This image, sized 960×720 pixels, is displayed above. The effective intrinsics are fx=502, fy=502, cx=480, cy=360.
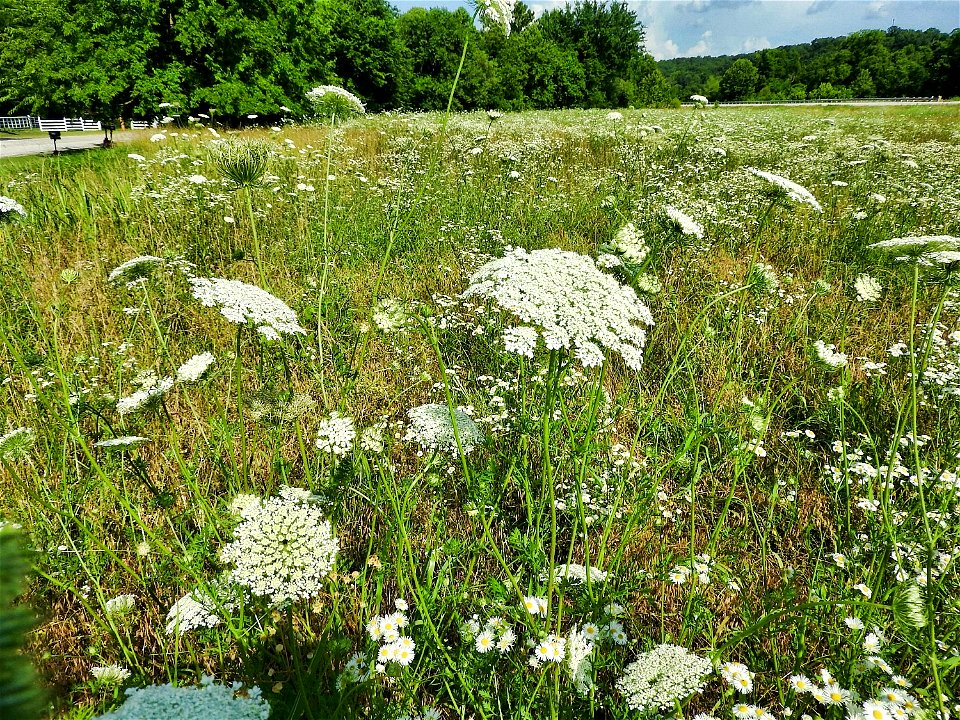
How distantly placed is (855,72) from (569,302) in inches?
5472

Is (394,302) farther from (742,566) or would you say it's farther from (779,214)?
(779,214)

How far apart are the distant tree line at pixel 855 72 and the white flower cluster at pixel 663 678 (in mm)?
80118

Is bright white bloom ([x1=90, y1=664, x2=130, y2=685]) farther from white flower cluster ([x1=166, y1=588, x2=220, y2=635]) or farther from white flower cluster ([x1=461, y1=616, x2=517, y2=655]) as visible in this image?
white flower cluster ([x1=461, y1=616, x2=517, y2=655])

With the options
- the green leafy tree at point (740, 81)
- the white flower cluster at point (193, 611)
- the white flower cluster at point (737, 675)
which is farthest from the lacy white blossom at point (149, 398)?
the green leafy tree at point (740, 81)

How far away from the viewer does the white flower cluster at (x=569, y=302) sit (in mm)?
1791

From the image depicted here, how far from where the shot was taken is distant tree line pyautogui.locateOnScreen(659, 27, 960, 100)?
8144 centimetres

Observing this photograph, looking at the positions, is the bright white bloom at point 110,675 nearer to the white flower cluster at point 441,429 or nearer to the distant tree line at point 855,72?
the white flower cluster at point 441,429

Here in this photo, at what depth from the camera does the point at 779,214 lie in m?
6.88

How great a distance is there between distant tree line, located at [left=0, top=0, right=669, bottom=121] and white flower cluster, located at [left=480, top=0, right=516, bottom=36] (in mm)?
157

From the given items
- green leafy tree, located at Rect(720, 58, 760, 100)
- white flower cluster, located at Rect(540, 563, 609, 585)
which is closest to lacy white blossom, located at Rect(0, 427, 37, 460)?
white flower cluster, located at Rect(540, 563, 609, 585)

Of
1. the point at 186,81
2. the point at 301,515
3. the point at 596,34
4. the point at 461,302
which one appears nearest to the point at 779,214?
the point at 461,302

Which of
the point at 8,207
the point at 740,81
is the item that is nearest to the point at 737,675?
the point at 8,207

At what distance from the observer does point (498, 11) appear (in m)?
3.22

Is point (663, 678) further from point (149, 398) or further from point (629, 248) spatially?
point (149, 398)
